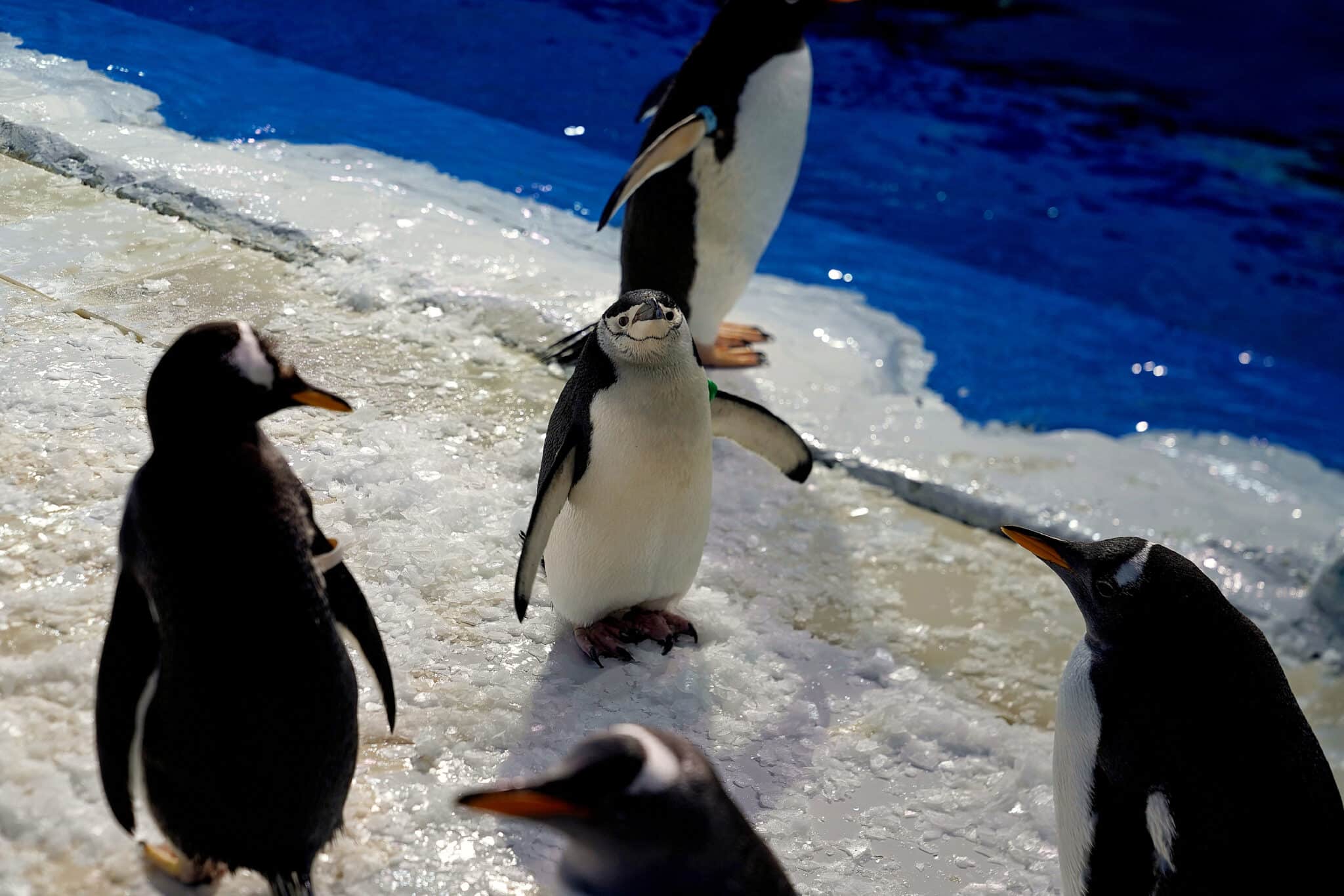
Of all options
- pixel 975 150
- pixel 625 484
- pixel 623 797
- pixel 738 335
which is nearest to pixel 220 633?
pixel 623 797

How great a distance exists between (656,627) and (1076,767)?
958 mm

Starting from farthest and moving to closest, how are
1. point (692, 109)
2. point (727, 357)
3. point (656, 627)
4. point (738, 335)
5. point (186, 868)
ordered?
point (738, 335) → point (727, 357) → point (692, 109) → point (656, 627) → point (186, 868)

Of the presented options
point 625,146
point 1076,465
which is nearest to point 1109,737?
point 1076,465

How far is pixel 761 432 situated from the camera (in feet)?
9.82

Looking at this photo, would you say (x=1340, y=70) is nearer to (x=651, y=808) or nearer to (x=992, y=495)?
(x=992, y=495)

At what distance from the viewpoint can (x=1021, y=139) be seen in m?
8.84

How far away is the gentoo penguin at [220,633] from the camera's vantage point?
153cm

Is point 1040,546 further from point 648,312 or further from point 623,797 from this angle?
point 623,797

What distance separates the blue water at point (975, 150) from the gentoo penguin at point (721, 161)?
156 cm

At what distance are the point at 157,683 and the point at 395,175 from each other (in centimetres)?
414

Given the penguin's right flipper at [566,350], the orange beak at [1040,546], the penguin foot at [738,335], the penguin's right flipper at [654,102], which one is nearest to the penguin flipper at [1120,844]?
the orange beak at [1040,546]

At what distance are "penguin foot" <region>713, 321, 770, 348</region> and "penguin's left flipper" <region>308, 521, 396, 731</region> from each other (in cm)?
270

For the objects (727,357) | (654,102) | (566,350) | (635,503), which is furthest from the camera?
(654,102)

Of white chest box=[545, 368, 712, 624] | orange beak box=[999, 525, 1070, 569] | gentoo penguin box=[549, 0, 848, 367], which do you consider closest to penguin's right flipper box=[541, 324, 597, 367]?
gentoo penguin box=[549, 0, 848, 367]
